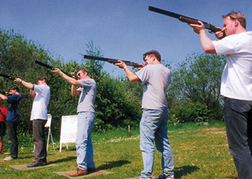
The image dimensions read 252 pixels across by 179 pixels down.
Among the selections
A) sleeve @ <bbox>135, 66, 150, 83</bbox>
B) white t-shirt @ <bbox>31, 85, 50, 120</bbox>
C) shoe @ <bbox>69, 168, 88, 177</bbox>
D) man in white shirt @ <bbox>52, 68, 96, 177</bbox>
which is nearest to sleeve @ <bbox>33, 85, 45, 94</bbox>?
white t-shirt @ <bbox>31, 85, 50, 120</bbox>

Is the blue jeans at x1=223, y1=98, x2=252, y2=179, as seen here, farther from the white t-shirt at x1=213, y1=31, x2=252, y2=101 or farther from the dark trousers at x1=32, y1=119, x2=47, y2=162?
the dark trousers at x1=32, y1=119, x2=47, y2=162

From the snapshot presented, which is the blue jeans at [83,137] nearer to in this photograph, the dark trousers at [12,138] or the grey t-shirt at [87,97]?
the grey t-shirt at [87,97]

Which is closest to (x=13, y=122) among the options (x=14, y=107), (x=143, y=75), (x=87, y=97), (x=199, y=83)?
(x=14, y=107)

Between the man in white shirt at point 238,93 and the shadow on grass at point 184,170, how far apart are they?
1906mm

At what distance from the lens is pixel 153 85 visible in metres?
4.07

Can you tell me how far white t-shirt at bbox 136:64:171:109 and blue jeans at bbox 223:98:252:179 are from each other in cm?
131

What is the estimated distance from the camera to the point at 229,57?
3023mm

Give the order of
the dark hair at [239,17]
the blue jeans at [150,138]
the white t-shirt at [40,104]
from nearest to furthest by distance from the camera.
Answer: the dark hair at [239,17], the blue jeans at [150,138], the white t-shirt at [40,104]

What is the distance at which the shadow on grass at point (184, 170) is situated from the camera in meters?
4.67

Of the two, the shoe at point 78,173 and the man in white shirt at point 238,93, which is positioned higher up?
the man in white shirt at point 238,93

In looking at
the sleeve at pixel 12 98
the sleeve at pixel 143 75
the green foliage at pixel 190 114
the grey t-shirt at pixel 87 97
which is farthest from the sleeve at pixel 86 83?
the green foliage at pixel 190 114

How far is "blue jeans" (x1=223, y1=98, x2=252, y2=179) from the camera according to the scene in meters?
2.80

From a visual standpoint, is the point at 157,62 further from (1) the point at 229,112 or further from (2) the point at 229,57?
(1) the point at 229,112

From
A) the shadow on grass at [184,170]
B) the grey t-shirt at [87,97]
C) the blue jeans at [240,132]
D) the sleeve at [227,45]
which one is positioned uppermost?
the sleeve at [227,45]
